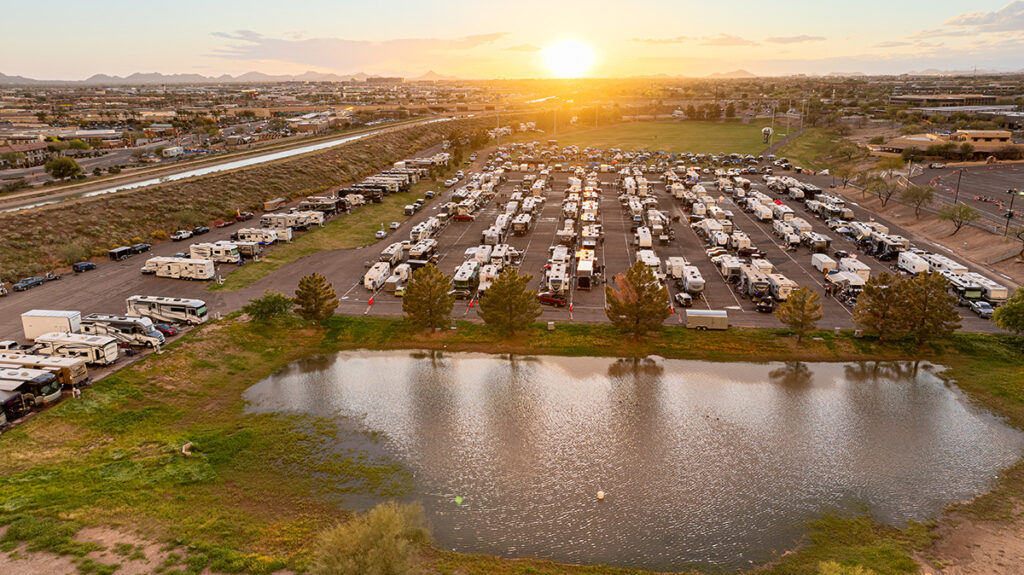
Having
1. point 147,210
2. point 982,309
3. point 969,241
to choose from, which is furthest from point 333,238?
point 969,241

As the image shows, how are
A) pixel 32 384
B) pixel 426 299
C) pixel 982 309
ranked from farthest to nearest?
pixel 982 309, pixel 426 299, pixel 32 384

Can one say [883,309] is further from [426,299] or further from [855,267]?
[426,299]

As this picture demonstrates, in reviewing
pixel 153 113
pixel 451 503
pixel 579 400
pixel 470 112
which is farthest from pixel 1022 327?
pixel 153 113

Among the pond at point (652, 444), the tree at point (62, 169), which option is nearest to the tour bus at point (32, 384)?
the pond at point (652, 444)

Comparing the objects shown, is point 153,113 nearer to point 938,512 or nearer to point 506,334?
point 506,334

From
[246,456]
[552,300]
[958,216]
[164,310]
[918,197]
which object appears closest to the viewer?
[246,456]

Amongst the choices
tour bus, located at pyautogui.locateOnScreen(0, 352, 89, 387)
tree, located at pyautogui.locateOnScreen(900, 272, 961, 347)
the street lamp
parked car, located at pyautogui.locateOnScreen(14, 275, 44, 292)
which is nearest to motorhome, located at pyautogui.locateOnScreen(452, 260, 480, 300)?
tour bus, located at pyautogui.locateOnScreen(0, 352, 89, 387)

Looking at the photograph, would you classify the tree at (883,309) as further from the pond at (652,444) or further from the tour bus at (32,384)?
the tour bus at (32,384)
